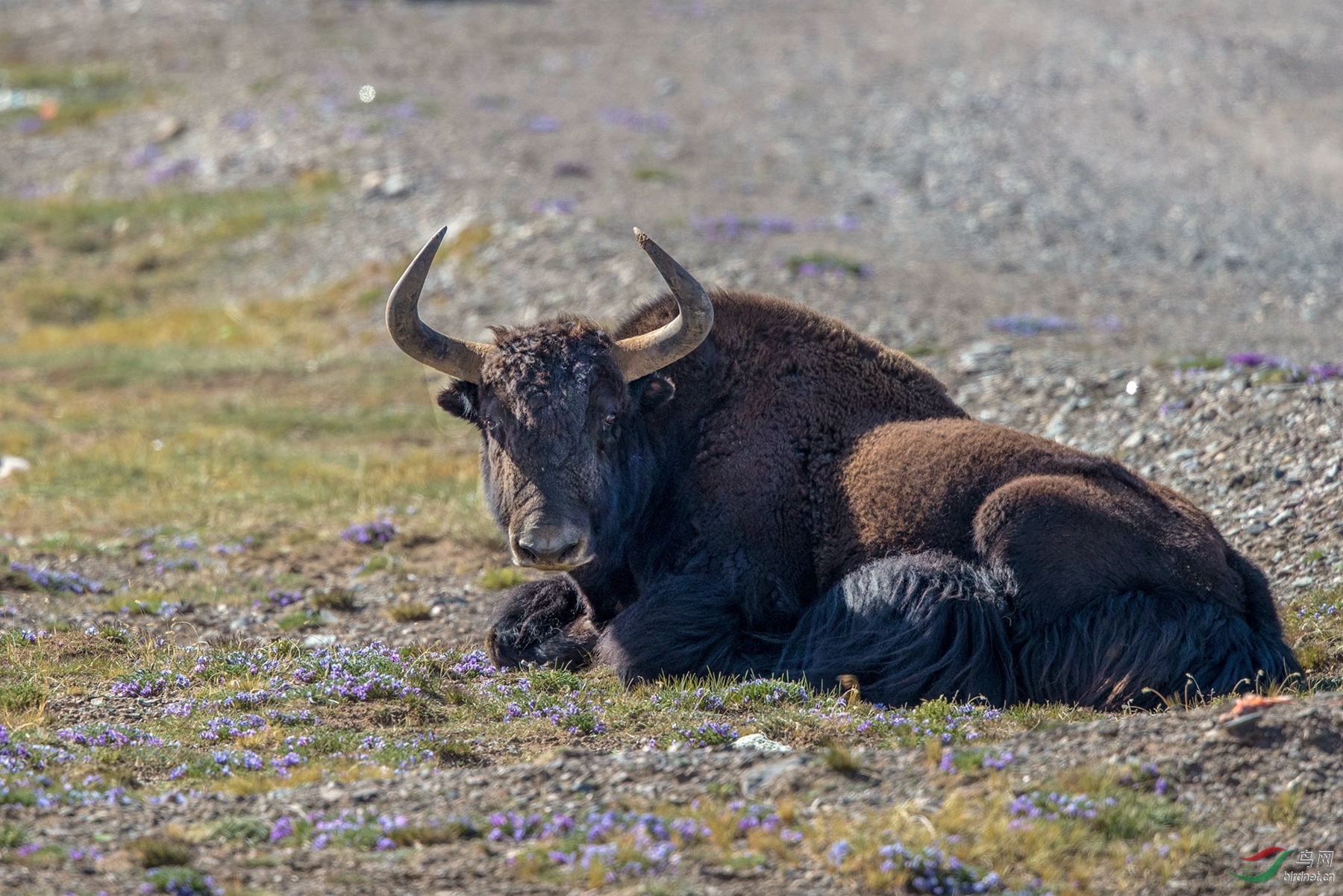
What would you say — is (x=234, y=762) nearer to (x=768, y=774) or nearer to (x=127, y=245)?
(x=768, y=774)

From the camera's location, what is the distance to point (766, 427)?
9.24 metres

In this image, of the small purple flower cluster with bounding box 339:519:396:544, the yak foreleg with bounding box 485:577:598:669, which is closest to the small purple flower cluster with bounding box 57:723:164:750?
the yak foreleg with bounding box 485:577:598:669

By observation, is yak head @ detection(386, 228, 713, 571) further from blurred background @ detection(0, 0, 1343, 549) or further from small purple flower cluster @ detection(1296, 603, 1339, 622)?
small purple flower cluster @ detection(1296, 603, 1339, 622)

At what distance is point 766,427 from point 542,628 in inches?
81.5

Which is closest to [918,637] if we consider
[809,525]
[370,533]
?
[809,525]

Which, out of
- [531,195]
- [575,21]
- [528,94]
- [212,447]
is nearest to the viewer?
[212,447]

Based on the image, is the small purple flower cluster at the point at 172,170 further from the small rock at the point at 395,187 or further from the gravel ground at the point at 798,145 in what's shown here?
the small rock at the point at 395,187

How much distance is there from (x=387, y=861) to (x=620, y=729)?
83.4 inches

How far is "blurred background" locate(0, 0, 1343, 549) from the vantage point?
55.3ft

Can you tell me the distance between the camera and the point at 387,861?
545cm

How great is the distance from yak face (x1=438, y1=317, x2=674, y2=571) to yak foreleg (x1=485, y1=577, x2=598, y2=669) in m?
0.67

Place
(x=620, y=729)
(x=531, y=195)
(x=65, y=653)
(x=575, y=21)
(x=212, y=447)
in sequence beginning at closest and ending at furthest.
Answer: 1. (x=620, y=729)
2. (x=65, y=653)
3. (x=212, y=447)
4. (x=531, y=195)
5. (x=575, y=21)

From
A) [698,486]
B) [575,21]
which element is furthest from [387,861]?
[575,21]

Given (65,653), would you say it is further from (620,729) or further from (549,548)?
(620,729)
